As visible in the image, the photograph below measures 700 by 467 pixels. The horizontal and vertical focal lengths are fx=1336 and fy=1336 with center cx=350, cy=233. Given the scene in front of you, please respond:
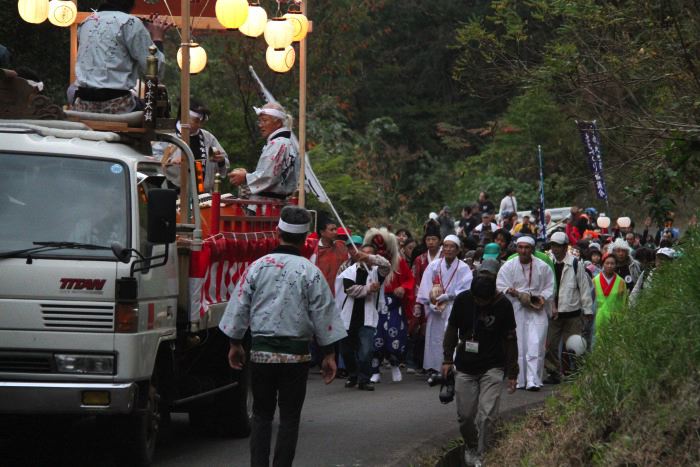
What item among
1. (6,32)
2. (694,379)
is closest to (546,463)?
(694,379)

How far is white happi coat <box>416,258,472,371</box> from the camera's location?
18.3m

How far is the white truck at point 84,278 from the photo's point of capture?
30.3ft

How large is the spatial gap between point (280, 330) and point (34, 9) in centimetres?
714

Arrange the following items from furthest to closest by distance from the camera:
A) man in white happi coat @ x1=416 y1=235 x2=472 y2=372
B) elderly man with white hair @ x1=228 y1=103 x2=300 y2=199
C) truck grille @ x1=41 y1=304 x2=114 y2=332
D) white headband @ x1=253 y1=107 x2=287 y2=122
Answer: man in white happi coat @ x1=416 y1=235 x2=472 y2=372 < white headband @ x1=253 y1=107 x2=287 y2=122 < elderly man with white hair @ x1=228 y1=103 x2=300 y2=199 < truck grille @ x1=41 y1=304 x2=114 y2=332

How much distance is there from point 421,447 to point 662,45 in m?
4.45

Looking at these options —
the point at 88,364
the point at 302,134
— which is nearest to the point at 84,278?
the point at 88,364

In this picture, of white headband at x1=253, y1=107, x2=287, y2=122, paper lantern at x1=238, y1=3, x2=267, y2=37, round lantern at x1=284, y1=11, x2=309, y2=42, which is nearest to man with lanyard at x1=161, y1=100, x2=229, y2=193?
white headband at x1=253, y1=107, x2=287, y2=122

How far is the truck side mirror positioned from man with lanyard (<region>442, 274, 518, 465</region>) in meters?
3.10

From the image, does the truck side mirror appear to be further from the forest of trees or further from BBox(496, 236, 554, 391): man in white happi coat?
BBox(496, 236, 554, 391): man in white happi coat

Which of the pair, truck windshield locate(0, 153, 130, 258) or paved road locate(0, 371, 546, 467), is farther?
paved road locate(0, 371, 546, 467)

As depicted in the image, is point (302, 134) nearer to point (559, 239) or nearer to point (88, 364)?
point (559, 239)

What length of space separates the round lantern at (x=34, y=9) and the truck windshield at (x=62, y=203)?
5283 mm

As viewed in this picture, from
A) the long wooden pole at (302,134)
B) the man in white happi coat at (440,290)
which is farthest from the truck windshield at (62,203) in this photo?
the man in white happi coat at (440,290)

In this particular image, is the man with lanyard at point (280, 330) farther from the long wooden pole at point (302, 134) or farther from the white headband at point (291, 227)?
the long wooden pole at point (302, 134)
